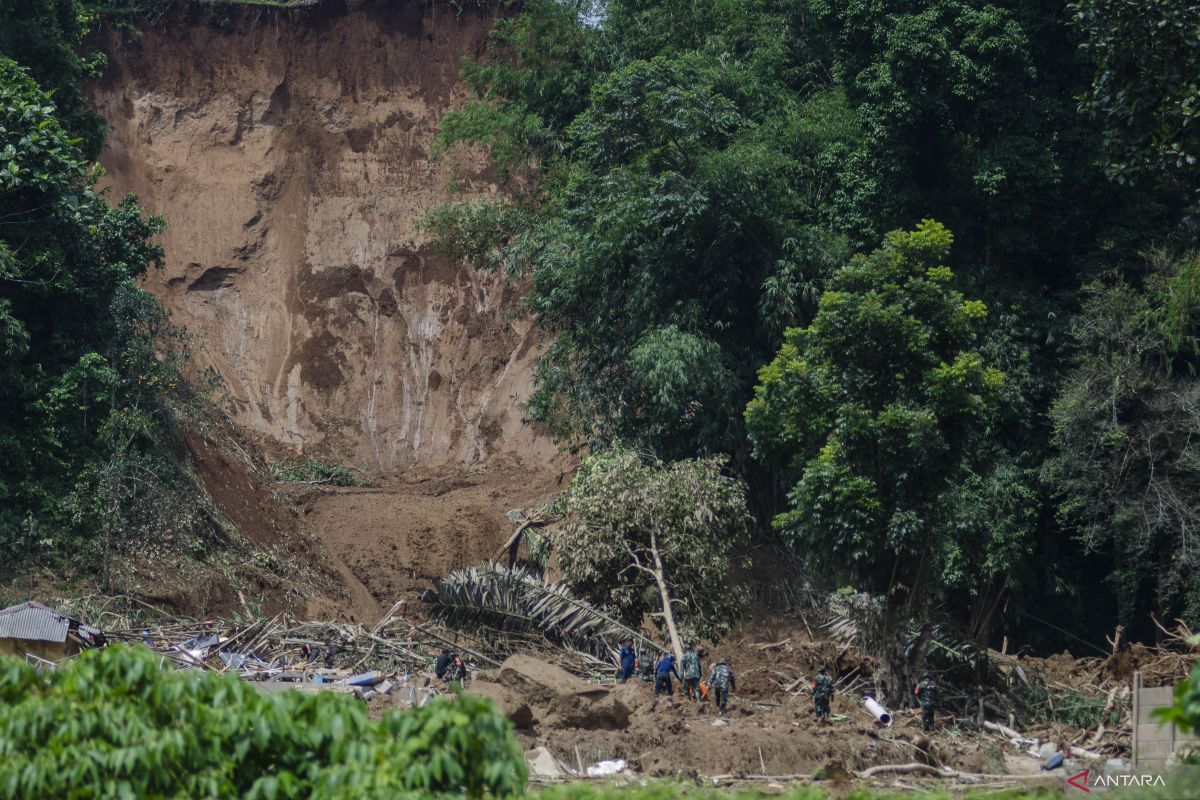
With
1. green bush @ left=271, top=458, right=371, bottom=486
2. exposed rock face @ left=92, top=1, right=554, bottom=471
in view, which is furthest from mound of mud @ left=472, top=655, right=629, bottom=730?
exposed rock face @ left=92, top=1, right=554, bottom=471

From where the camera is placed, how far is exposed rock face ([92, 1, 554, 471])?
3550 centimetres

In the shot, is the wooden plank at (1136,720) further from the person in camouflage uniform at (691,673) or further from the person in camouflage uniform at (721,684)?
the person in camouflage uniform at (691,673)

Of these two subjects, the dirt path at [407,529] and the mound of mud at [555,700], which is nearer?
the mound of mud at [555,700]

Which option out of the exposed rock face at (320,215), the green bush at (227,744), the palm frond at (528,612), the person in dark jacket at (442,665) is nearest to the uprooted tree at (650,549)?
the palm frond at (528,612)

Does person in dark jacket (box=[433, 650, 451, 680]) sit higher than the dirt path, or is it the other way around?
person in dark jacket (box=[433, 650, 451, 680])

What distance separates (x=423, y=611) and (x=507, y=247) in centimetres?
893

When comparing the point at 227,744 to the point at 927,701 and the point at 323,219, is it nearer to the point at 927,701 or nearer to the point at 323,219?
the point at 927,701

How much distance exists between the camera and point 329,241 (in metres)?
36.8

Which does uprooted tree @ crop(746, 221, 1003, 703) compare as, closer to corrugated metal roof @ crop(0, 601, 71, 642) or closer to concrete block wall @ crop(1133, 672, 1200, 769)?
concrete block wall @ crop(1133, 672, 1200, 769)

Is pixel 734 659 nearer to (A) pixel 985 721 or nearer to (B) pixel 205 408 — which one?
(A) pixel 985 721

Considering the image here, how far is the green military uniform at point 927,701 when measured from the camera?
15.3 metres

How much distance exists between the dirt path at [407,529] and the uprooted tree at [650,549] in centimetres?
727

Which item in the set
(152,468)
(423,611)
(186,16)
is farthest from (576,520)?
(186,16)

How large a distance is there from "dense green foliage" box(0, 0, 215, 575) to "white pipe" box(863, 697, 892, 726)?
1071cm
